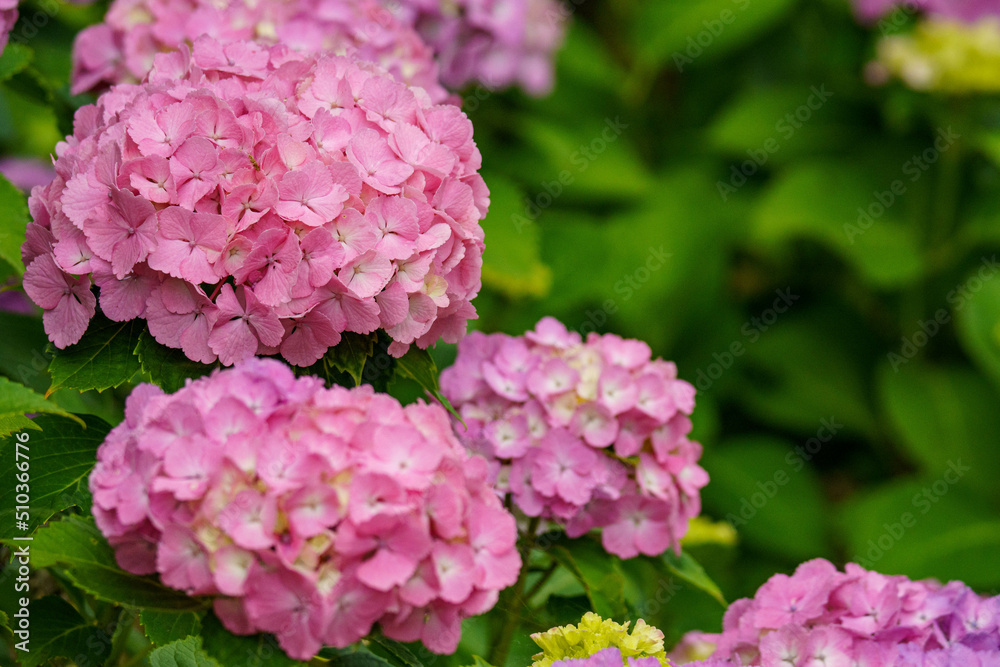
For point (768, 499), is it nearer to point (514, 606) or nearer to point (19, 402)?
point (514, 606)

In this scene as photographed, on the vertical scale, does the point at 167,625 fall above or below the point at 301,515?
below

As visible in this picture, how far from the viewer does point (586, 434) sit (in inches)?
46.3

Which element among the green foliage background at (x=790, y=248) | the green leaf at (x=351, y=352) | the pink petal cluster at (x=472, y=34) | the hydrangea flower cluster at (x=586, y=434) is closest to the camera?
the green leaf at (x=351, y=352)

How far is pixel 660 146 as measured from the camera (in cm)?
344

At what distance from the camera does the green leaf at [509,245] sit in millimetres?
1609

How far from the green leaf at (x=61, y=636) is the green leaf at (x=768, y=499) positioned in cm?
207

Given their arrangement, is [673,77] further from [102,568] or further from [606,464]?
[102,568]

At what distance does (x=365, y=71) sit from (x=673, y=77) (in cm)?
256

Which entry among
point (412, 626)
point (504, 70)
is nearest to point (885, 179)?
point (504, 70)
